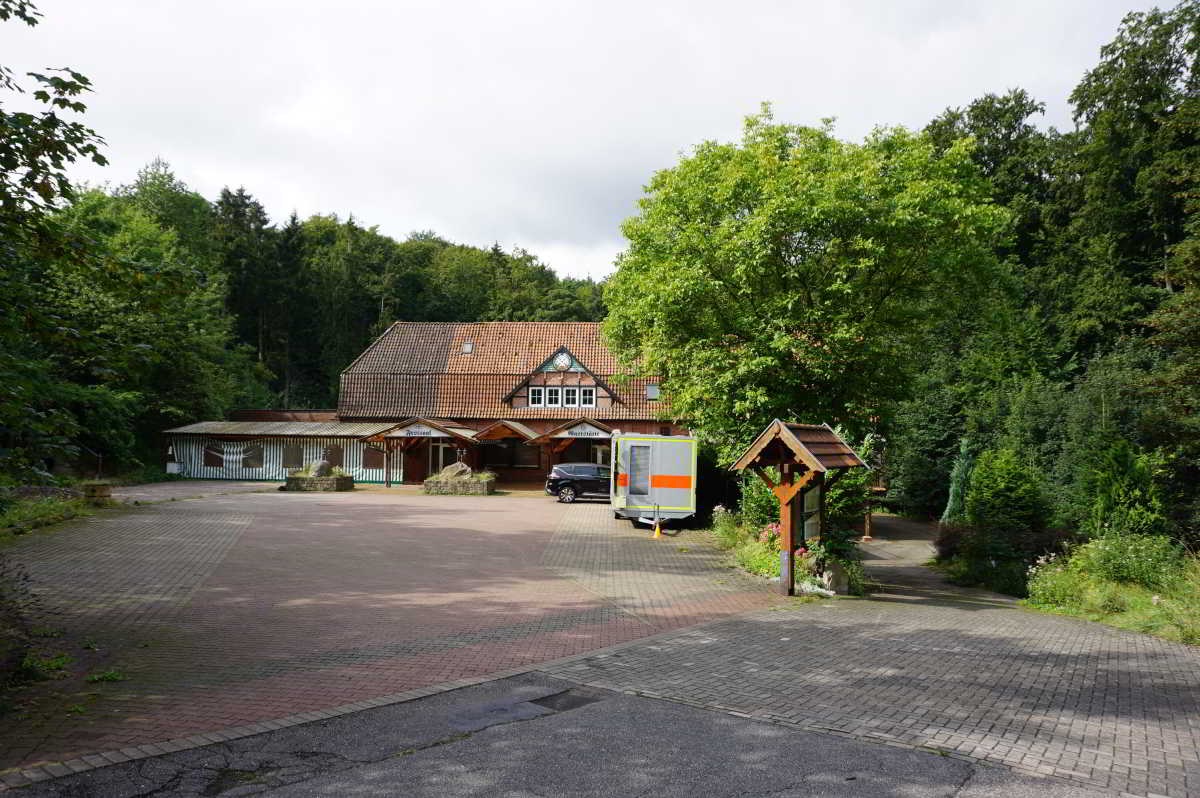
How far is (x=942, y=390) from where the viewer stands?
31.2 m

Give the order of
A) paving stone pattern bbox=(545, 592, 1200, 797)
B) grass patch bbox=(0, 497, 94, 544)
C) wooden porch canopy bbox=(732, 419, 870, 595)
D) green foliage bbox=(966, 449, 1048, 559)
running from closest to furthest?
1. paving stone pattern bbox=(545, 592, 1200, 797)
2. wooden porch canopy bbox=(732, 419, 870, 595)
3. grass patch bbox=(0, 497, 94, 544)
4. green foliage bbox=(966, 449, 1048, 559)

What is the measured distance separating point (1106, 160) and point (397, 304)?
48.3m

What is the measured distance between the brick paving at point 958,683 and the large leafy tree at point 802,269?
6741 mm

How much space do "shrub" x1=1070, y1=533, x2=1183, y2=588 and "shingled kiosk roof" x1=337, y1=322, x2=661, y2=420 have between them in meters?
27.0

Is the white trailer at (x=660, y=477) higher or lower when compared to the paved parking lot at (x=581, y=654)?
higher

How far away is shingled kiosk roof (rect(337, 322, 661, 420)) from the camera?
42531 millimetres

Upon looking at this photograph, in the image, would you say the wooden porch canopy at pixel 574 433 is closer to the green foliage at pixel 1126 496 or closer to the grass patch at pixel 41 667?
the green foliage at pixel 1126 496

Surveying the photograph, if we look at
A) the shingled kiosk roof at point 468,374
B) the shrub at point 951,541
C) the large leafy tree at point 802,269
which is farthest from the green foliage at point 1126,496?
the shingled kiosk roof at point 468,374

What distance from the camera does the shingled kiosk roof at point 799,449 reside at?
1239 centimetres

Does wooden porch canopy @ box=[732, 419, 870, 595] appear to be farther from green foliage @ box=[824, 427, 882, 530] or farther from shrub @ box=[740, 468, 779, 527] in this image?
shrub @ box=[740, 468, 779, 527]

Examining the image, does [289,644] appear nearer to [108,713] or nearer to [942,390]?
[108,713]

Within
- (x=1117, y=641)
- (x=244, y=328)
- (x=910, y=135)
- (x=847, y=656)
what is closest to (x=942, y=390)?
(x=910, y=135)

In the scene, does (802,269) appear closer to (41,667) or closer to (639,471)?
(639,471)

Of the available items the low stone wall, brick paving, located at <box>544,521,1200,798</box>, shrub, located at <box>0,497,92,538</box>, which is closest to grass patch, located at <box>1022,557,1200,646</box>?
brick paving, located at <box>544,521,1200,798</box>
